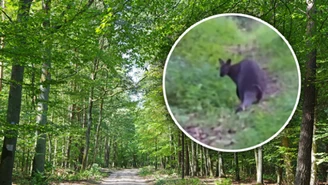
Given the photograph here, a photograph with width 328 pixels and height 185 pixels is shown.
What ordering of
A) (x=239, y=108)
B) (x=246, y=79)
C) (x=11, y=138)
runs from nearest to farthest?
(x=246, y=79), (x=239, y=108), (x=11, y=138)

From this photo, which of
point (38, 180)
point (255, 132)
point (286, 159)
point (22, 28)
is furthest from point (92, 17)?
point (286, 159)

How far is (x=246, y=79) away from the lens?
1.86 m

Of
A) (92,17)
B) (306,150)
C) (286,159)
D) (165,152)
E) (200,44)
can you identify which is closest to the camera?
(200,44)

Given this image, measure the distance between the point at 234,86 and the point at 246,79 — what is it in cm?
8

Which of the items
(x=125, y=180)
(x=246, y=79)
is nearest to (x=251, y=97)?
(x=246, y=79)

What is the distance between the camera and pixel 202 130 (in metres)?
2.09

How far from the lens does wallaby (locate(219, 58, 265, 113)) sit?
1.86 metres

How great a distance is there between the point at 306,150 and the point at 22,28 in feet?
19.6

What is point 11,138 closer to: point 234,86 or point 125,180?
point 234,86

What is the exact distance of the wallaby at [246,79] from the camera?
6.10ft

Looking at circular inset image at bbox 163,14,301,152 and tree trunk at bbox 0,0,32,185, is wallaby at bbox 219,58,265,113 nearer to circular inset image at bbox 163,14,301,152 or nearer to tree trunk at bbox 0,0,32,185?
circular inset image at bbox 163,14,301,152

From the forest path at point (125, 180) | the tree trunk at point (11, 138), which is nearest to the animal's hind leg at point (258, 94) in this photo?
the tree trunk at point (11, 138)

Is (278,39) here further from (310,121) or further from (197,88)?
(310,121)

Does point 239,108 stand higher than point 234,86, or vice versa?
point 234,86
